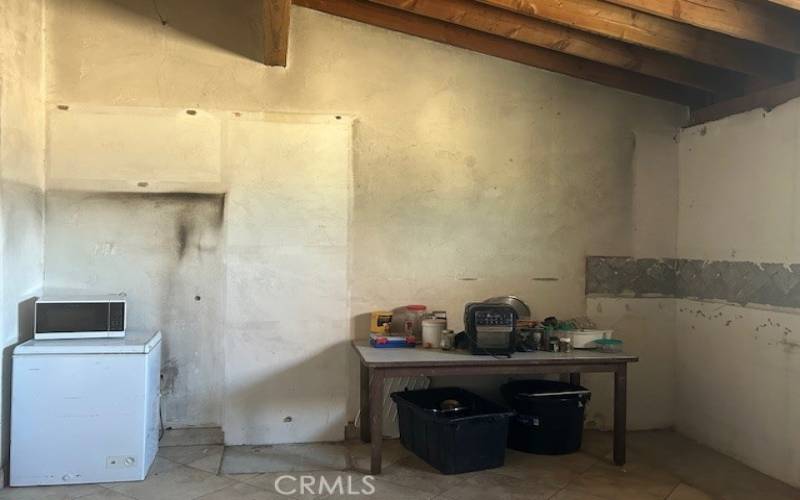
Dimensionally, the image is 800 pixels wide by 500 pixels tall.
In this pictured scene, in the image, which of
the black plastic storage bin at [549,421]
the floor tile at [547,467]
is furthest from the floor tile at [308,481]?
the black plastic storage bin at [549,421]

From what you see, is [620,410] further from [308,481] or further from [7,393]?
[7,393]

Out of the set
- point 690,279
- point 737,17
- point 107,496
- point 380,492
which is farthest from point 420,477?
point 737,17

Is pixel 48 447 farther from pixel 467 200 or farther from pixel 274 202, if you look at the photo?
pixel 467 200

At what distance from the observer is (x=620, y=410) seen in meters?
3.65

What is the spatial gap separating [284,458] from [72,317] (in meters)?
1.57

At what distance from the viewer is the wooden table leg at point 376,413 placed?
3.35m

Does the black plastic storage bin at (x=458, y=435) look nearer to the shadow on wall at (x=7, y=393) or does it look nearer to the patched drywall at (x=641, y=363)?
the patched drywall at (x=641, y=363)

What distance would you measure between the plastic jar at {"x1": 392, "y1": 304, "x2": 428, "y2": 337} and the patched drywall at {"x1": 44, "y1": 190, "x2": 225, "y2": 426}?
1223 mm

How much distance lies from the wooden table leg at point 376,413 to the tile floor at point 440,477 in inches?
3.8

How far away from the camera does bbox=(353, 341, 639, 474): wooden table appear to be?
3.38m

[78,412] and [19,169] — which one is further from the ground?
[19,169]

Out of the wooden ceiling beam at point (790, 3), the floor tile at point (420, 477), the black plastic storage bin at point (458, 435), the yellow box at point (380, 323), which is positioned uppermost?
the wooden ceiling beam at point (790, 3)

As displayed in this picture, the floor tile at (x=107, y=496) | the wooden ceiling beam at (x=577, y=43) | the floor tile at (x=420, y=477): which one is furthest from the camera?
the wooden ceiling beam at (x=577, y=43)

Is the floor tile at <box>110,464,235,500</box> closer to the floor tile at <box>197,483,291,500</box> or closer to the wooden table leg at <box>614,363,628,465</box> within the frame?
the floor tile at <box>197,483,291,500</box>
